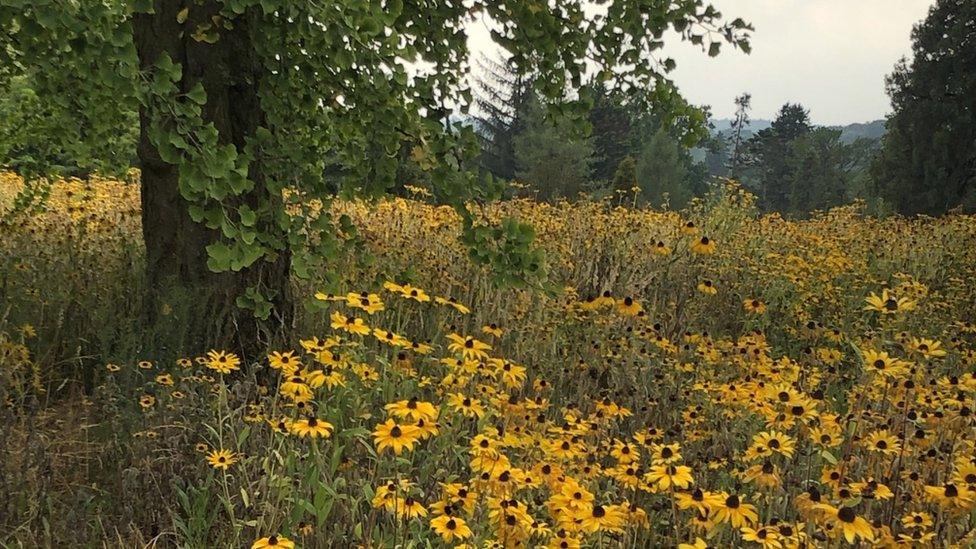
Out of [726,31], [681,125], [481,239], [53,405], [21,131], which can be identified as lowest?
[53,405]

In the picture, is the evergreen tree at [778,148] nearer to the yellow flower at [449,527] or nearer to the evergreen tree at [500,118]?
the evergreen tree at [500,118]

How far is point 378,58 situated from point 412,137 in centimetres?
53

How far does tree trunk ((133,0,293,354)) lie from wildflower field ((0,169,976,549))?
0.43 ft

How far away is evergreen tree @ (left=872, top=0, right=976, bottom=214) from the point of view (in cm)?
2162

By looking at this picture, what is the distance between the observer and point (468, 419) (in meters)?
3.03

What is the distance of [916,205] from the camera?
22.4 m

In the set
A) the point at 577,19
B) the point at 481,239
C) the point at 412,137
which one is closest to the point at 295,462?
the point at 481,239

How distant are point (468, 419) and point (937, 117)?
78.8 feet

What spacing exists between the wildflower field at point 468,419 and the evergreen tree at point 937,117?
19.9m

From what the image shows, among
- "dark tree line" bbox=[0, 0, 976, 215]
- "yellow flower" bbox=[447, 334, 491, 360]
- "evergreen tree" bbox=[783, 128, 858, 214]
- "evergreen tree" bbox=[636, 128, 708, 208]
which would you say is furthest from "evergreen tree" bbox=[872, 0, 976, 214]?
"evergreen tree" bbox=[636, 128, 708, 208]

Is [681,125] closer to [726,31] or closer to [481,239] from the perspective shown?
[726,31]

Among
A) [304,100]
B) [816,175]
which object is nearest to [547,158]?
[816,175]

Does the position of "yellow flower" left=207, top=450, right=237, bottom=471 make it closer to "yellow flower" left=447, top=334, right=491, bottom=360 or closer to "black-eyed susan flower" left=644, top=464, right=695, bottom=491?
"yellow flower" left=447, top=334, right=491, bottom=360

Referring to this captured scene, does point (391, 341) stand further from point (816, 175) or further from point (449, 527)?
point (816, 175)
